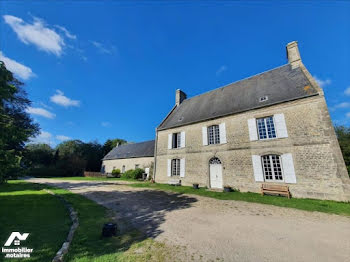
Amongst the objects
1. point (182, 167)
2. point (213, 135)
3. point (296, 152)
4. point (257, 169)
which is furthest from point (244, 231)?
point (182, 167)

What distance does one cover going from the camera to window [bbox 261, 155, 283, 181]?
896 centimetres

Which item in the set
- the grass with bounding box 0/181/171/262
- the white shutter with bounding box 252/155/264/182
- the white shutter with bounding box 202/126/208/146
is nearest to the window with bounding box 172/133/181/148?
the white shutter with bounding box 202/126/208/146

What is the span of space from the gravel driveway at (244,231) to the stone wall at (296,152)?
9.48 ft

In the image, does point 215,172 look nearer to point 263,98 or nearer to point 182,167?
point 182,167

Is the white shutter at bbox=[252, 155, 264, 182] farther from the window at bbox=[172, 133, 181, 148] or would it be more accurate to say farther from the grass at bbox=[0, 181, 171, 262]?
the grass at bbox=[0, 181, 171, 262]

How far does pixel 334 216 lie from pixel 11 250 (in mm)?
9740

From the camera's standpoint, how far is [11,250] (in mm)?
3078

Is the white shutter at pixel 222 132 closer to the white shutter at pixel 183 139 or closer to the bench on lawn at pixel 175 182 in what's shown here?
the white shutter at pixel 183 139

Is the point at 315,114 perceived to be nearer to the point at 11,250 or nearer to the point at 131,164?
the point at 11,250

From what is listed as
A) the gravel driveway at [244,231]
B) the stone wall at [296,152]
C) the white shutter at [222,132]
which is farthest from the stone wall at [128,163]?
the gravel driveway at [244,231]

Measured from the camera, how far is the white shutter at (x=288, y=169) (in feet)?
27.5

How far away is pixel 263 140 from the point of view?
9.62m

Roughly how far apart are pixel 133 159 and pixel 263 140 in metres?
19.2

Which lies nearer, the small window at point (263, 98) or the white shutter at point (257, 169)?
the white shutter at point (257, 169)
